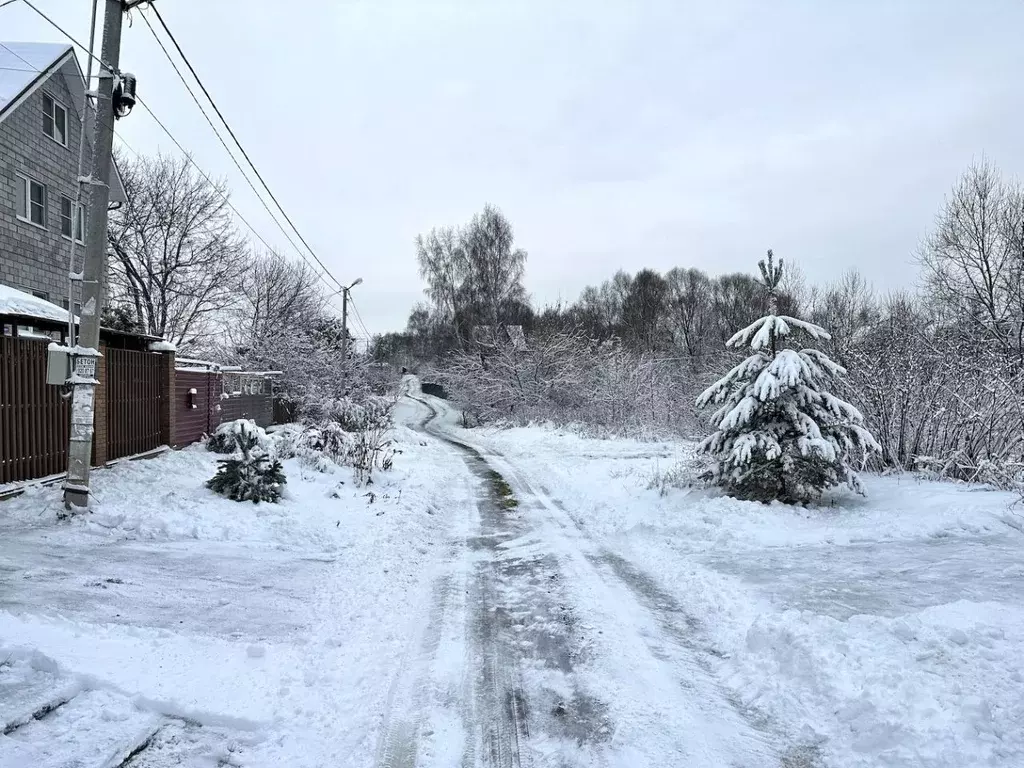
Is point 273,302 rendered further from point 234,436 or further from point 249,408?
point 234,436

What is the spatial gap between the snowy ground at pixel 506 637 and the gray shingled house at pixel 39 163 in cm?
1283

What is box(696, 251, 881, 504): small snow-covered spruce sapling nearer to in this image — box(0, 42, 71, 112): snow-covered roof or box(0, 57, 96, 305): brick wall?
box(0, 57, 96, 305): brick wall

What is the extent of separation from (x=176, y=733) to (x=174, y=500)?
17.2 feet

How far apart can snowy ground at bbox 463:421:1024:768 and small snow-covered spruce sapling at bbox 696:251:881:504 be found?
0.54 metres

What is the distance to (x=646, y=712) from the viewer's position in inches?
140

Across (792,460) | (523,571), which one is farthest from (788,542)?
(523,571)

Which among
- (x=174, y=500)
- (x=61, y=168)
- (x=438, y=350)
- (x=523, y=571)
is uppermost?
(x=61, y=168)

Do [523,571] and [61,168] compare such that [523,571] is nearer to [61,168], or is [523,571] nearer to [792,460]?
[792,460]

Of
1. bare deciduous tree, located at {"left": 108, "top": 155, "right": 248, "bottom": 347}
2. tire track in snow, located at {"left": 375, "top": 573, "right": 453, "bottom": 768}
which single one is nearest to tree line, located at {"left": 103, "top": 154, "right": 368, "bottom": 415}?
bare deciduous tree, located at {"left": 108, "top": 155, "right": 248, "bottom": 347}

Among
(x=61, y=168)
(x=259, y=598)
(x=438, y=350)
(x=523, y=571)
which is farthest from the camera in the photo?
(x=438, y=350)

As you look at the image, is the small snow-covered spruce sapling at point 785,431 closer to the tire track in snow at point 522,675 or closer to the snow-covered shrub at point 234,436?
the tire track in snow at point 522,675

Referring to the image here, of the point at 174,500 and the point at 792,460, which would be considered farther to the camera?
the point at 792,460

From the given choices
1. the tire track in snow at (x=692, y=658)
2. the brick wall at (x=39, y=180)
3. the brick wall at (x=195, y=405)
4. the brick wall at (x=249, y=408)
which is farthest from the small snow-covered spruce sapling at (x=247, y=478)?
the brick wall at (x=39, y=180)

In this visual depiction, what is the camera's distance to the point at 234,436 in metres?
9.24
